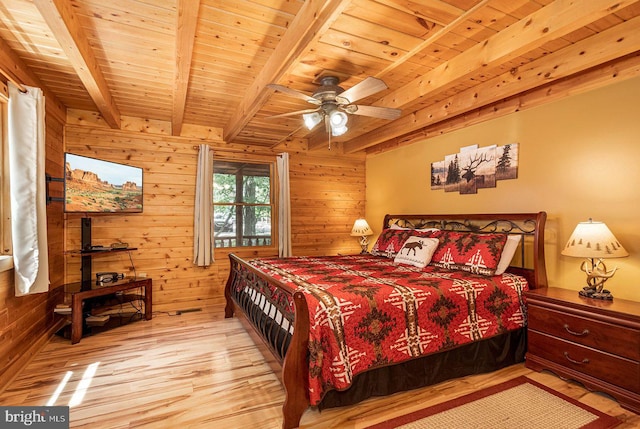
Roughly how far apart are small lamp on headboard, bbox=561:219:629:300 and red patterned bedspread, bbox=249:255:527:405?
1.57 ft

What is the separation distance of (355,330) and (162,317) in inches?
120

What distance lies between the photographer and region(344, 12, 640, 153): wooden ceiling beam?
2.15 metres

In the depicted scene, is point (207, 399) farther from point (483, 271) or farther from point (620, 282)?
point (620, 282)

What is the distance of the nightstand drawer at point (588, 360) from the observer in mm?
2080

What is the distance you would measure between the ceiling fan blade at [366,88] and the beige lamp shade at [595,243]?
6.05ft

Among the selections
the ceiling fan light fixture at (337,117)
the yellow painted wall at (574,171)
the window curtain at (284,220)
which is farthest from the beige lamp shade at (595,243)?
the window curtain at (284,220)

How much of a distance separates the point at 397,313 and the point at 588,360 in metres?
1.44

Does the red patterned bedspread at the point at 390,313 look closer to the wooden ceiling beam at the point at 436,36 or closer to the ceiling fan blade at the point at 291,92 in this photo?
the ceiling fan blade at the point at 291,92

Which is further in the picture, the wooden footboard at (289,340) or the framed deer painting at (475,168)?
the framed deer painting at (475,168)

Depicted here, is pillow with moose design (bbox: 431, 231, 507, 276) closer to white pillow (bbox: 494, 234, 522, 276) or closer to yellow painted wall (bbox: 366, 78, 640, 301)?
white pillow (bbox: 494, 234, 522, 276)

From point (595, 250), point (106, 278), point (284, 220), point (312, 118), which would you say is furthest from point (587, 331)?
point (106, 278)

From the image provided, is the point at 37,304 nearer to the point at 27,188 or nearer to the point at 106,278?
the point at 106,278

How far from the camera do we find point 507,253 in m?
2.91

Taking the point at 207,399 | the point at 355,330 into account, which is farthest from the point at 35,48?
the point at 355,330
